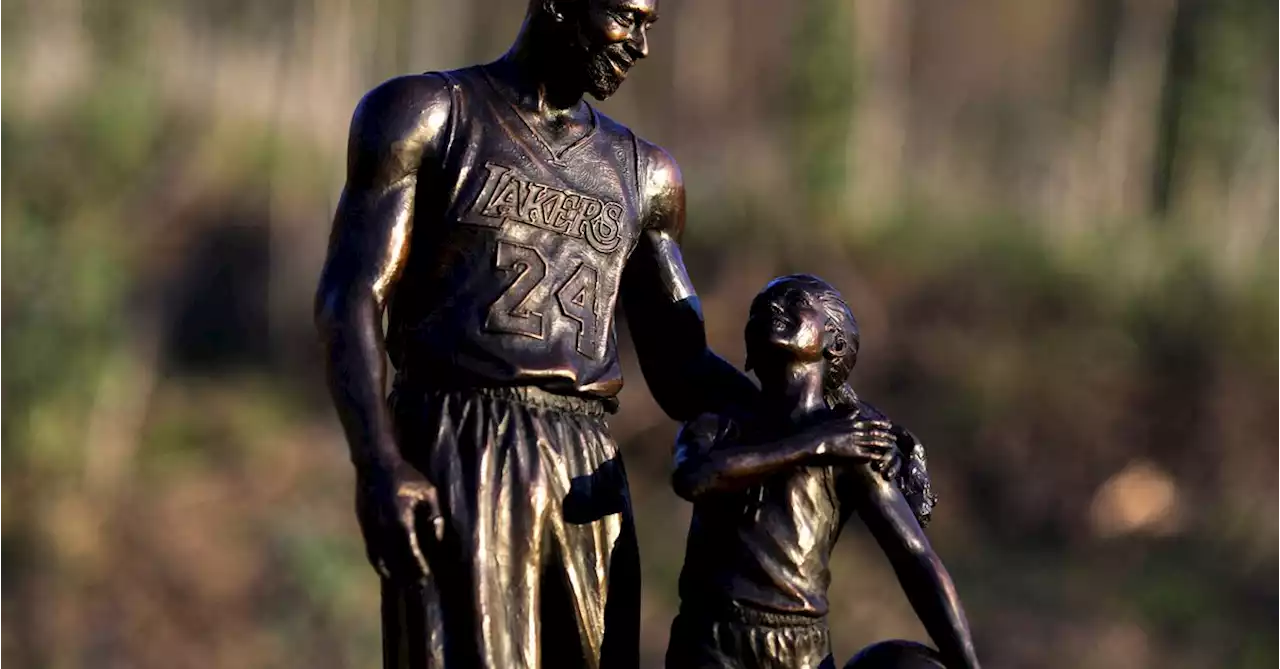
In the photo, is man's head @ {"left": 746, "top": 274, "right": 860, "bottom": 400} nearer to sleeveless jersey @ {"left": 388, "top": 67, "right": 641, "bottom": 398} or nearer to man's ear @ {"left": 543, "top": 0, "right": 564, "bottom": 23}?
sleeveless jersey @ {"left": 388, "top": 67, "right": 641, "bottom": 398}

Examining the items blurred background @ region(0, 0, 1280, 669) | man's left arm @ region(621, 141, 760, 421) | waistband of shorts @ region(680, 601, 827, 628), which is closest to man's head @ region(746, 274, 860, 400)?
man's left arm @ region(621, 141, 760, 421)

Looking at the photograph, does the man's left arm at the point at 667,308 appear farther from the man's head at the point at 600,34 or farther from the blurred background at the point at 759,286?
the blurred background at the point at 759,286

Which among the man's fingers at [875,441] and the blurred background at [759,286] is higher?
the man's fingers at [875,441]

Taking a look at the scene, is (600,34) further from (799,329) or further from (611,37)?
(799,329)

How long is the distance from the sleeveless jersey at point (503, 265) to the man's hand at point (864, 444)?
0.56m

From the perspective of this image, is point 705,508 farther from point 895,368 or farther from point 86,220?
point 86,220

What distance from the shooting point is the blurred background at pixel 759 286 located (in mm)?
13484

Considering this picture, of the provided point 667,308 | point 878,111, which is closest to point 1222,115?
point 878,111

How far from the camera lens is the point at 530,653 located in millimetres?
3729

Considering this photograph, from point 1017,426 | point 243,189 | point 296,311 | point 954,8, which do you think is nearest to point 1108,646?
point 1017,426

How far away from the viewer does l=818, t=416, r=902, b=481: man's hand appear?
3742mm

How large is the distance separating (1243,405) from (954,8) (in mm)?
8601

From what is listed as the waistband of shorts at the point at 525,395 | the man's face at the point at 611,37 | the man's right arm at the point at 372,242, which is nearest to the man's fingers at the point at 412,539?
the man's right arm at the point at 372,242

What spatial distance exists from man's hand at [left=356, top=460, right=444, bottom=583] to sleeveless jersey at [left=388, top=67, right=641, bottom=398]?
0.37 metres
